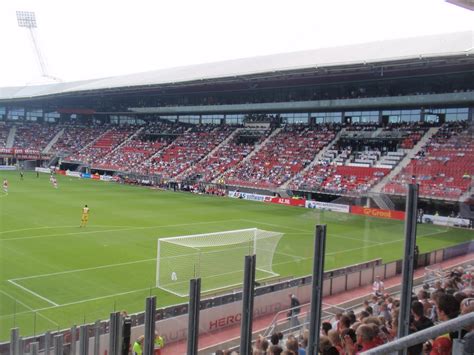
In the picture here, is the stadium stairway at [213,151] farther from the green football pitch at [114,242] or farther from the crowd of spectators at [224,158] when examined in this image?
the green football pitch at [114,242]

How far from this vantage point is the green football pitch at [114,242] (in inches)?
308

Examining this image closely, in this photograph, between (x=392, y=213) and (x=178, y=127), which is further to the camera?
(x=178, y=127)

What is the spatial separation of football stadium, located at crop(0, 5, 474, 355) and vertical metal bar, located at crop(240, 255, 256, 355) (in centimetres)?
2

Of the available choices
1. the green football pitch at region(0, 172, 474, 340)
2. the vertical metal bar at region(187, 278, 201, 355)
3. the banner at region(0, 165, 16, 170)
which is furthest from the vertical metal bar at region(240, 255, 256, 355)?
the banner at region(0, 165, 16, 170)

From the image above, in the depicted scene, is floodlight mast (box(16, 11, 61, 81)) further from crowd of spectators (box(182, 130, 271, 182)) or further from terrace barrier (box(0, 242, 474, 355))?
terrace barrier (box(0, 242, 474, 355))

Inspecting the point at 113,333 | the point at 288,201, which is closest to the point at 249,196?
the point at 288,201

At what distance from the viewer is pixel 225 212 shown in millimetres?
34125

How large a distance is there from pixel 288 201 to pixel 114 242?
63.4 feet

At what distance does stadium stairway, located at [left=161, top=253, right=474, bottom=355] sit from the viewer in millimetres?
6980

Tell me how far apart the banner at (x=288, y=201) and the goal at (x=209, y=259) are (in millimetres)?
19179

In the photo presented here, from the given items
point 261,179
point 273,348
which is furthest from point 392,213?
point 261,179

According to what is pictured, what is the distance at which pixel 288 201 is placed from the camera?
39.8 metres

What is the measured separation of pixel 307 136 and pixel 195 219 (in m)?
22.6

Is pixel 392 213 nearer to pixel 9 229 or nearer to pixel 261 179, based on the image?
pixel 9 229
